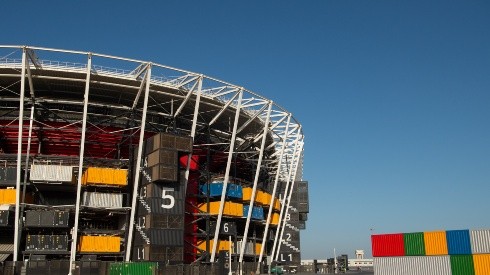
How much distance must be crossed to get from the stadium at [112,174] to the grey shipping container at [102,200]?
13 cm

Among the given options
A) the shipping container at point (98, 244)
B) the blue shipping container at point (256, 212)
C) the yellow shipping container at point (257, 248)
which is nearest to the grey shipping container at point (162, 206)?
the shipping container at point (98, 244)

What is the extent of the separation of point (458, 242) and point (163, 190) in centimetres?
3385

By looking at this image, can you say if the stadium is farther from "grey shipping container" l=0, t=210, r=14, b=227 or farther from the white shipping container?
the white shipping container

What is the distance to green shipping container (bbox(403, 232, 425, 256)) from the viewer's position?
169ft

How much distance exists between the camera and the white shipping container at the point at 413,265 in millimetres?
49653

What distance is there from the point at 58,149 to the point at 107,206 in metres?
13.0

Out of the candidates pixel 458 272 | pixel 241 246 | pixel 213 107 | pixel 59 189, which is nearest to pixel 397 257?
pixel 458 272

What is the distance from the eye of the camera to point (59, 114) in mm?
68938

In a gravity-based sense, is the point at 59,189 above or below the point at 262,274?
above

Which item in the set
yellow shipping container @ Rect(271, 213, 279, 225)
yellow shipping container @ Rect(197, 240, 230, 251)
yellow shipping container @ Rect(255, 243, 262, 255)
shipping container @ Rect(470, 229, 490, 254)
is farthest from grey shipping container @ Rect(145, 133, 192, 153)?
shipping container @ Rect(470, 229, 490, 254)

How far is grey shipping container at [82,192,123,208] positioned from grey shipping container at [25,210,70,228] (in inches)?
117

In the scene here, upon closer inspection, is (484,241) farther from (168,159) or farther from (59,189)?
(59,189)

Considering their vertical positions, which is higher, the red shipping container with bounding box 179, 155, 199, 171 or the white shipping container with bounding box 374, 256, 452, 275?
the red shipping container with bounding box 179, 155, 199, 171

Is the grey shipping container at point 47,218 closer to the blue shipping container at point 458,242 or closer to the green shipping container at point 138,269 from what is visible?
the green shipping container at point 138,269
